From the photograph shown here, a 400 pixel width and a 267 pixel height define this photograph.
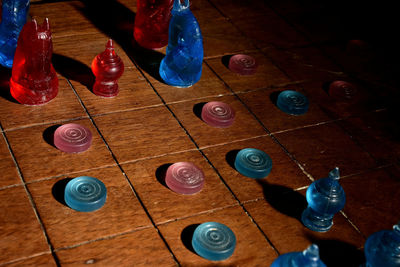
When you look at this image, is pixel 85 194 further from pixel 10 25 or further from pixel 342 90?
pixel 342 90

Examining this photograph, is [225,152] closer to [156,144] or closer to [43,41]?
[156,144]

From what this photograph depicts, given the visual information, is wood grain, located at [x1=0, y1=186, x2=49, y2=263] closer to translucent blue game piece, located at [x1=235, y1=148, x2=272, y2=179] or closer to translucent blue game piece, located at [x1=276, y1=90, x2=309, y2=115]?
translucent blue game piece, located at [x1=235, y1=148, x2=272, y2=179]

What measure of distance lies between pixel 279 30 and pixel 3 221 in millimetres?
2046

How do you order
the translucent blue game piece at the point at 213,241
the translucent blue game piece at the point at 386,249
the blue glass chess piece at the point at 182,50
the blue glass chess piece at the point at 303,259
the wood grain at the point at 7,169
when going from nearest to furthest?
the blue glass chess piece at the point at 303,259 < the translucent blue game piece at the point at 386,249 < the translucent blue game piece at the point at 213,241 < the wood grain at the point at 7,169 < the blue glass chess piece at the point at 182,50

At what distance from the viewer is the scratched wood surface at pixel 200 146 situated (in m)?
1.88

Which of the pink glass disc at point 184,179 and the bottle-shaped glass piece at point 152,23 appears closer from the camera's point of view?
the pink glass disc at point 184,179

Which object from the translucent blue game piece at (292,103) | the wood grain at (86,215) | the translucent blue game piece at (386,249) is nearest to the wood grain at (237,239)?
the wood grain at (86,215)

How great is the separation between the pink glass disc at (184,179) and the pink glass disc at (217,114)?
363 millimetres

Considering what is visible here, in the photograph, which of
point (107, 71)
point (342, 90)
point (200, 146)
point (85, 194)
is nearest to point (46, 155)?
point (85, 194)

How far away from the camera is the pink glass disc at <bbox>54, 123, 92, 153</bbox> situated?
2139 mm

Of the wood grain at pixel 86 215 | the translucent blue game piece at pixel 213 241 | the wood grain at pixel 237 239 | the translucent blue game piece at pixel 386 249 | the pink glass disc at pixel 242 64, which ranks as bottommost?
the wood grain at pixel 237 239

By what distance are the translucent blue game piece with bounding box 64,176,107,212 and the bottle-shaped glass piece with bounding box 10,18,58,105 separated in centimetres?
54

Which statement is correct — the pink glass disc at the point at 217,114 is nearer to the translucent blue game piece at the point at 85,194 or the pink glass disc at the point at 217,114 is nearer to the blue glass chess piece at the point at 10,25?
the translucent blue game piece at the point at 85,194

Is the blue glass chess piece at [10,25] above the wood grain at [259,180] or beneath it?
above
